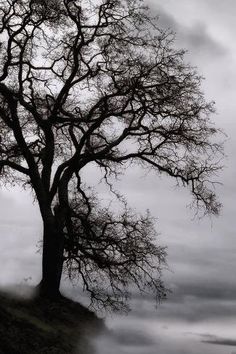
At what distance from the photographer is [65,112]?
20.5 m

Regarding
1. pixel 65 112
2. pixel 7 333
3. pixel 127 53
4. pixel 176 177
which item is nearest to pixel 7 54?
pixel 65 112

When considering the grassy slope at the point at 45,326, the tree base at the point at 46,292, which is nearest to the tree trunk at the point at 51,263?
the tree base at the point at 46,292

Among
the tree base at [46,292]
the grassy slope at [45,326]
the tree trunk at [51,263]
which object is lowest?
the grassy slope at [45,326]

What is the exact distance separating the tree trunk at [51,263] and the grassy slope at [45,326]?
0.48 metres

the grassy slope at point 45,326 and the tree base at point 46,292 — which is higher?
the tree base at point 46,292

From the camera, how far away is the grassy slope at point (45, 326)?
13.1 m

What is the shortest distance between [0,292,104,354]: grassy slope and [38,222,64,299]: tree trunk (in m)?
0.48

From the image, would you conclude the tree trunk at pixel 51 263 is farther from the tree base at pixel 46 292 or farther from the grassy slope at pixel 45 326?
the grassy slope at pixel 45 326

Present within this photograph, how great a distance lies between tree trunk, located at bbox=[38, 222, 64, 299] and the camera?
19.3 meters

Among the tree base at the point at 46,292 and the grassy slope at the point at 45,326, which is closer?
the grassy slope at the point at 45,326

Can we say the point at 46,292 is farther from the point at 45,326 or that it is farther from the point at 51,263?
the point at 45,326

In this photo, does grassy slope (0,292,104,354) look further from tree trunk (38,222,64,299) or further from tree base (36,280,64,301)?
tree trunk (38,222,64,299)

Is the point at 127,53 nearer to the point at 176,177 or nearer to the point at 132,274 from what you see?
the point at 176,177

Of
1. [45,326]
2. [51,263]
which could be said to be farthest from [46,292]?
[45,326]
